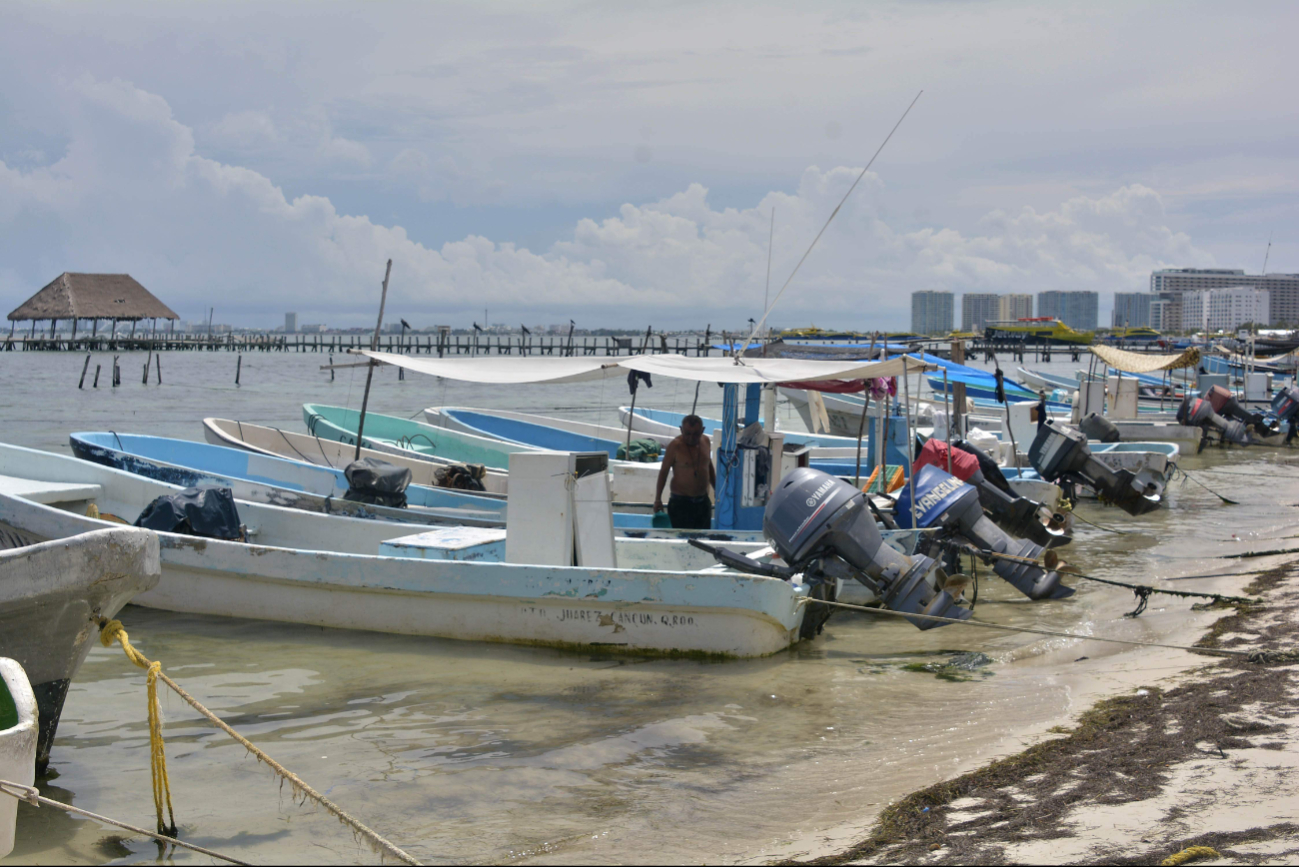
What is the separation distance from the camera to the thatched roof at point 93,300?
71.0 meters

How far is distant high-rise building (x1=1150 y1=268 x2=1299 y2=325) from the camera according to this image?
130 m

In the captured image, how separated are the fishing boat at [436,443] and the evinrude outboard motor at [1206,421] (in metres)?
14.9

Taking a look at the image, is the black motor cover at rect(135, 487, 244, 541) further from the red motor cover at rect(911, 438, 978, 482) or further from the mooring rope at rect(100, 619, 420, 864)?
the red motor cover at rect(911, 438, 978, 482)

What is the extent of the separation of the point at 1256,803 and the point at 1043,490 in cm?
843

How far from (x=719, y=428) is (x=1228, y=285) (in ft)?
517

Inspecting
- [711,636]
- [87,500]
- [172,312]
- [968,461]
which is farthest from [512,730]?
[172,312]

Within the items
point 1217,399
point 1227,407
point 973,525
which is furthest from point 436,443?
point 1227,407

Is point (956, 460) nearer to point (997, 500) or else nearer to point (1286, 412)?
point (997, 500)

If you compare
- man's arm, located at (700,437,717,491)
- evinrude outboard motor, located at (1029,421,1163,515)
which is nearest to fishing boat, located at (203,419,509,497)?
man's arm, located at (700,437,717,491)

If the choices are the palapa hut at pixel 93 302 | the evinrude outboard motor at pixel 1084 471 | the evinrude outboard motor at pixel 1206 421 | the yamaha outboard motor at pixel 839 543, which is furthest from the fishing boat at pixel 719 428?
→ the palapa hut at pixel 93 302

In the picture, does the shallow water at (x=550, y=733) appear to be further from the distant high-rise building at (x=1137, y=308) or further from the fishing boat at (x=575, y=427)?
the distant high-rise building at (x=1137, y=308)

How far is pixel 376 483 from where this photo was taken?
10.6m

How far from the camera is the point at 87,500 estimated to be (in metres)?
10.7

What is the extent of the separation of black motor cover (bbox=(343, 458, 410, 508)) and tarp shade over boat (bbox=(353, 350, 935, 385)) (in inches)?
53.1
